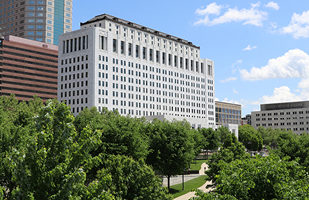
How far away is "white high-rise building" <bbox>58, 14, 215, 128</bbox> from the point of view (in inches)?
5541

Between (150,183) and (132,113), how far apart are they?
121m

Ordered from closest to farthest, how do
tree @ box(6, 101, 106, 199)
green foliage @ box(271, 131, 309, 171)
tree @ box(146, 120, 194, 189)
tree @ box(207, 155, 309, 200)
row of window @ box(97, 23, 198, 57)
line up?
tree @ box(6, 101, 106, 199) → tree @ box(207, 155, 309, 200) → green foliage @ box(271, 131, 309, 171) → tree @ box(146, 120, 194, 189) → row of window @ box(97, 23, 198, 57)

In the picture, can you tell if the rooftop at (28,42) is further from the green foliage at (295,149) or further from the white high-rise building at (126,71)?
the green foliage at (295,149)

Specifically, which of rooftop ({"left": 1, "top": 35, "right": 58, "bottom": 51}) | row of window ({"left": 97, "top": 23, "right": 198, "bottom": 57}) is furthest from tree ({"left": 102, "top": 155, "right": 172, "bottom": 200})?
rooftop ({"left": 1, "top": 35, "right": 58, "bottom": 51})

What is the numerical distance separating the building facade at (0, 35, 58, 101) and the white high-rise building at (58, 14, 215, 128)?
37.0 m

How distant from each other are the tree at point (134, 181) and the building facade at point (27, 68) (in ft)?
504

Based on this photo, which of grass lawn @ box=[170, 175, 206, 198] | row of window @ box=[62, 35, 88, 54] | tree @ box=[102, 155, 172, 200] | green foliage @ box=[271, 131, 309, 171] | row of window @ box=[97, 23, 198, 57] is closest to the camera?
tree @ box=[102, 155, 172, 200]

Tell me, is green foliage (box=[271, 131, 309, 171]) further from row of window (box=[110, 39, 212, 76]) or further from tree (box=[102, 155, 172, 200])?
row of window (box=[110, 39, 212, 76])

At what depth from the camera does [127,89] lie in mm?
151125

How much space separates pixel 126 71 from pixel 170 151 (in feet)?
324

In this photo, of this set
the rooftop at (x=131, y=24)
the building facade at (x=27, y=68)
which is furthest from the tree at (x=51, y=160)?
the building facade at (x=27, y=68)

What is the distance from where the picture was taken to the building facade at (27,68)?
556 ft

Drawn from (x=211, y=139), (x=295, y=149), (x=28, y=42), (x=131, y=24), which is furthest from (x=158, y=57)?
(x=295, y=149)

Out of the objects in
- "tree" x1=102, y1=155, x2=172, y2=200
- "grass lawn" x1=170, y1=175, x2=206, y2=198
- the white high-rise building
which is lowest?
"grass lawn" x1=170, y1=175, x2=206, y2=198
